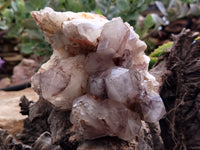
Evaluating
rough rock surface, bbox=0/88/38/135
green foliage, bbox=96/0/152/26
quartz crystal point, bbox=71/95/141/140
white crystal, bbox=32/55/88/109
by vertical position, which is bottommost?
rough rock surface, bbox=0/88/38/135

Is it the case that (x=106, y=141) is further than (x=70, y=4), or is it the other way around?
(x=70, y=4)

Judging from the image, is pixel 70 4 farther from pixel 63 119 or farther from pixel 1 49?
pixel 1 49

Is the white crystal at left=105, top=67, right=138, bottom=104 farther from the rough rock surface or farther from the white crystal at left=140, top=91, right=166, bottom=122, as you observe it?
the rough rock surface

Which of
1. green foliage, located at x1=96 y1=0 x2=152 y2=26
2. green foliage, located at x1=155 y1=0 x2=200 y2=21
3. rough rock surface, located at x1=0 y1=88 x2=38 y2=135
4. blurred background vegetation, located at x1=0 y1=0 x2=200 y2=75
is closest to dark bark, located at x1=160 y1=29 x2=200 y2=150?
blurred background vegetation, located at x1=0 y1=0 x2=200 y2=75

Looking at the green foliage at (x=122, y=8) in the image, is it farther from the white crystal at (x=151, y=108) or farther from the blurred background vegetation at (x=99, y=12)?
the white crystal at (x=151, y=108)

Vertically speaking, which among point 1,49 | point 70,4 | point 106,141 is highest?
point 70,4

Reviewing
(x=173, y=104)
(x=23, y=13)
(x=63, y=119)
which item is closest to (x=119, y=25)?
Result: (x=63, y=119)

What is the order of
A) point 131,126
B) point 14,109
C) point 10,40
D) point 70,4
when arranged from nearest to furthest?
point 131,126 → point 14,109 → point 70,4 → point 10,40

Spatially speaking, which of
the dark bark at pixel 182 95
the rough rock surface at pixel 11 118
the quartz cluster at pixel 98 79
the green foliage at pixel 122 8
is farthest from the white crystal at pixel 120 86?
the green foliage at pixel 122 8
